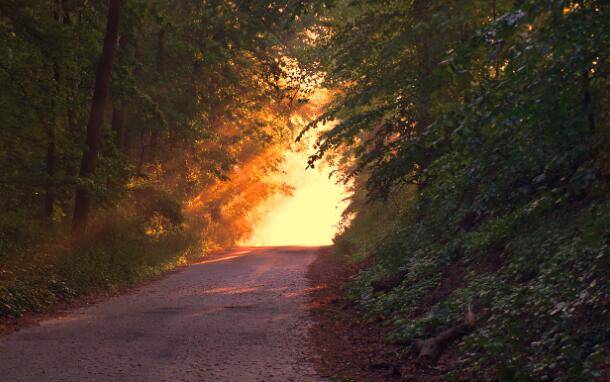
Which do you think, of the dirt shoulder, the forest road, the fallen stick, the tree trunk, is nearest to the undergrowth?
the tree trunk

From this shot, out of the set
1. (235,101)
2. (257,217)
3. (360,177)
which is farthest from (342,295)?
(257,217)

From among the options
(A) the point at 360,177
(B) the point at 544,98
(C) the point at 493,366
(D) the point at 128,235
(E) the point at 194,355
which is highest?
(A) the point at 360,177

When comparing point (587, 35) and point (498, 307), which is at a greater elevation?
point (587, 35)

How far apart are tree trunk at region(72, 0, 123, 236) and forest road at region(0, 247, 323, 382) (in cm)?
286

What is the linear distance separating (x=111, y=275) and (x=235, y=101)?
13.6 m

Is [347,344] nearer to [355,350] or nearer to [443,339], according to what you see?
[355,350]

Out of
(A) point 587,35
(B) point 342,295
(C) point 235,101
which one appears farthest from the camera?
(C) point 235,101

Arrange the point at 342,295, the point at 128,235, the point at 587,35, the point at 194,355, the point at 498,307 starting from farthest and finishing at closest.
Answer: the point at 128,235, the point at 342,295, the point at 194,355, the point at 498,307, the point at 587,35

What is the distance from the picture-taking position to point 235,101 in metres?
27.8

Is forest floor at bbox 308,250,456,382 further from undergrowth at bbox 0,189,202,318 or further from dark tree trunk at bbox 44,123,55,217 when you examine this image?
dark tree trunk at bbox 44,123,55,217

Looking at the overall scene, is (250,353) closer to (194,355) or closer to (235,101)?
(194,355)

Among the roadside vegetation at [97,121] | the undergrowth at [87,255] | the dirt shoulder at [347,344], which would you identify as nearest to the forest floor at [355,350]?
the dirt shoulder at [347,344]

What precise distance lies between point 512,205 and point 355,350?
3.35m

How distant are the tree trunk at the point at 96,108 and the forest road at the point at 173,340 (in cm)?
286
